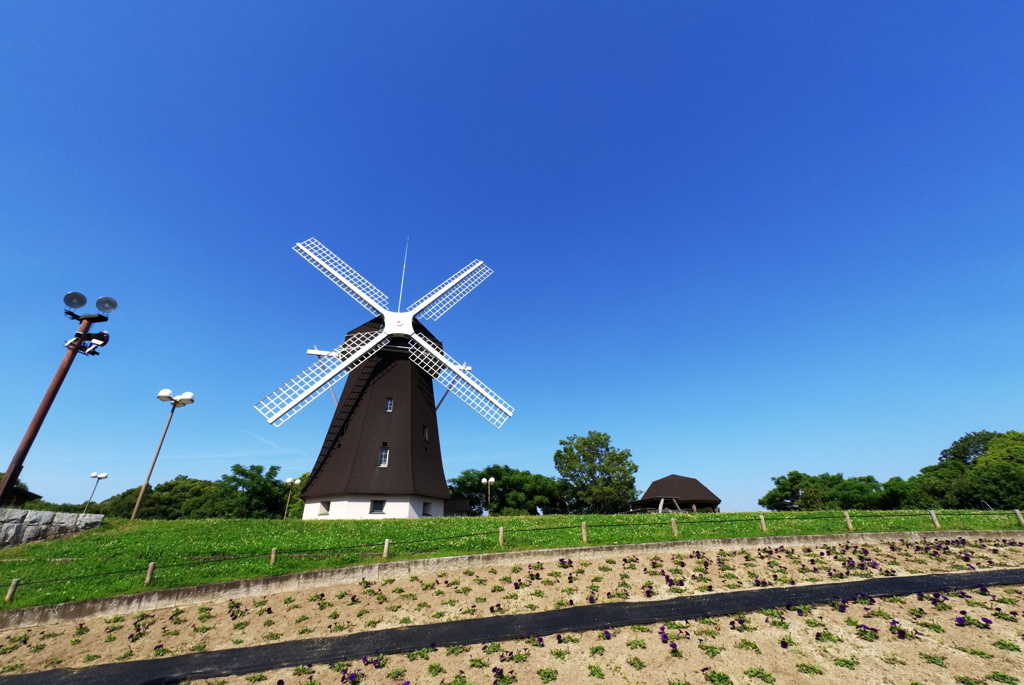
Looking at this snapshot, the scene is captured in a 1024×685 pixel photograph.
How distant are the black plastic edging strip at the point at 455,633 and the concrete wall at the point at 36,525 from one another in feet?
49.1

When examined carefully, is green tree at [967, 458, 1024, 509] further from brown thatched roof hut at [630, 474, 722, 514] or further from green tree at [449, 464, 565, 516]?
green tree at [449, 464, 565, 516]

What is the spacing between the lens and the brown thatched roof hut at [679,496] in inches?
1718

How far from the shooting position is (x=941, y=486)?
46688 mm

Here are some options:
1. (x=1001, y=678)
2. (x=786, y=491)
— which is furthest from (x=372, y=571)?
(x=786, y=491)

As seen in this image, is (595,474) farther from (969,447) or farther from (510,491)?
(969,447)

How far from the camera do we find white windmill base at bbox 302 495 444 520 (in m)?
27.5

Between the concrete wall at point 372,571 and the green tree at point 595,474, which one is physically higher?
the green tree at point 595,474

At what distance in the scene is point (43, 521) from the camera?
22.0m

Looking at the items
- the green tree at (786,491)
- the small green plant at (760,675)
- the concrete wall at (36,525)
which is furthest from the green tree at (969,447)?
the concrete wall at (36,525)

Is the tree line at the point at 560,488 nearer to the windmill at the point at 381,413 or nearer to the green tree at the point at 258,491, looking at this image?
the green tree at the point at 258,491

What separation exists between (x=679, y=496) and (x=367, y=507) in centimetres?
3188

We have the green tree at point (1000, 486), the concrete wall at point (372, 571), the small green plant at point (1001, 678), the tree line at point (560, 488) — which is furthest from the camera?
the tree line at point (560, 488)

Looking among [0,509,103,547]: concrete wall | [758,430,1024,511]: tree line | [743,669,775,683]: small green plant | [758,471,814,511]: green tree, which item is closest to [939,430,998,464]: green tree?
[758,430,1024,511]: tree line

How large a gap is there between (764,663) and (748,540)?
1058 centimetres
